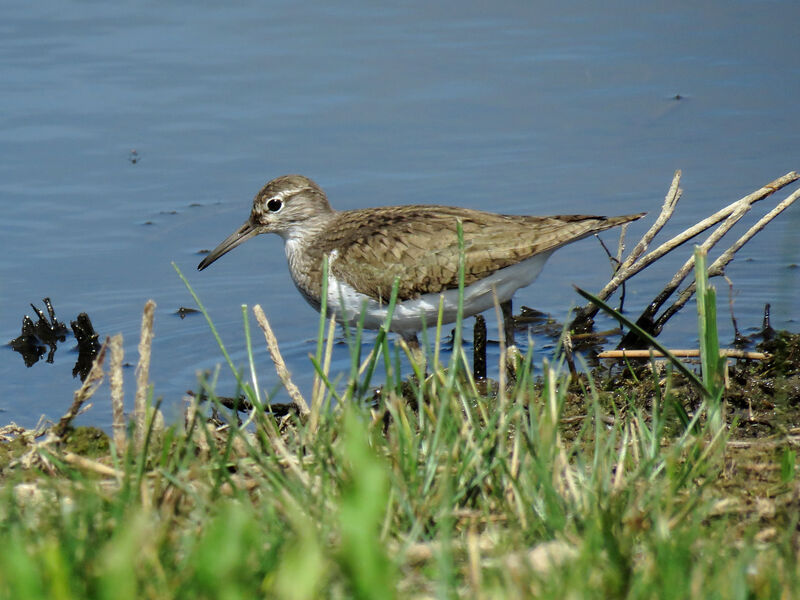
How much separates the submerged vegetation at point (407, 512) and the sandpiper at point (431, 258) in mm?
1965

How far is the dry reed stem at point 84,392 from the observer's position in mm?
3236

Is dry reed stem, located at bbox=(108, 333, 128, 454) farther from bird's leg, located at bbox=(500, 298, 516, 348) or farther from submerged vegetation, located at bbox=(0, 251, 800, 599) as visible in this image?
bird's leg, located at bbox=(500, 298, 516, 348)

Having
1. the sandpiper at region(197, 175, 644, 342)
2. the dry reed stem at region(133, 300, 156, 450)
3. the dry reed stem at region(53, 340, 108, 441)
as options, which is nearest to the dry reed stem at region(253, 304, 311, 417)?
the dry reed stem at region(133, 300, 156, 450)

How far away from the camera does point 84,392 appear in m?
3.32

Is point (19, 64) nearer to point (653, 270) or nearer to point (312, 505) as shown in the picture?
point (653, 270)

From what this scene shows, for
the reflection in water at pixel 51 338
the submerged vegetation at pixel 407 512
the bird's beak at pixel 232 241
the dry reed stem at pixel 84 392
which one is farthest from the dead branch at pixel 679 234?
the dry reed stem at pixel 84 392

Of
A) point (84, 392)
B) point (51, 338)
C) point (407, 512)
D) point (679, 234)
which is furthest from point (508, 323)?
point (407, 512)

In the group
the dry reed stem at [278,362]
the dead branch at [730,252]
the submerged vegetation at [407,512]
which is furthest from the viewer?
the dead branch at [730,252]

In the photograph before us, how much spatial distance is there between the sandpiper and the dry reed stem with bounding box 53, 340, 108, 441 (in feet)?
7.90

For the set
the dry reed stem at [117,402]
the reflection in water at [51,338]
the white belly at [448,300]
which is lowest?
the reflection in water at [51,338]

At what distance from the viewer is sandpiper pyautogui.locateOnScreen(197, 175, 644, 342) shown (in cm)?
589

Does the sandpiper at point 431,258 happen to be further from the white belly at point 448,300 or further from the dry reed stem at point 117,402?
the dry reed stem at point 117,402

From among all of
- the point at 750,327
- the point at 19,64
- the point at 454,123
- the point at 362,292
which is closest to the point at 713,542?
the point at 362,292

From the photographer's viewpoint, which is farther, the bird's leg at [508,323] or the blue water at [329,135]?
the blue water at [329,135]
